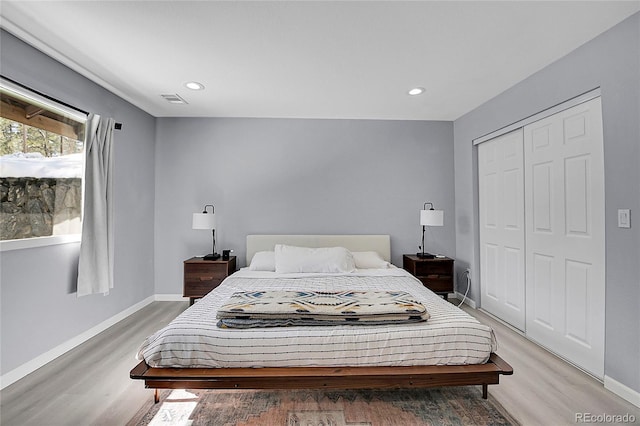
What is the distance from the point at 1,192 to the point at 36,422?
1.44 metres

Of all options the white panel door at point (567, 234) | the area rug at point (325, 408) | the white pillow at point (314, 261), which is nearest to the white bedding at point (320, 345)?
the area rug at point (325, 408)

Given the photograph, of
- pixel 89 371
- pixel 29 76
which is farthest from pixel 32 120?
pixel 89 371

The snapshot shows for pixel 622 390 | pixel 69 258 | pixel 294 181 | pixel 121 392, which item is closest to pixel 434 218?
pixel 294 181

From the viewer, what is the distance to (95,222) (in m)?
2.92

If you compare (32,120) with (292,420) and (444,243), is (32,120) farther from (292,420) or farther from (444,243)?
(444,243)

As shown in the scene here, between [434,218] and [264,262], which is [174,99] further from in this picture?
[434,218]

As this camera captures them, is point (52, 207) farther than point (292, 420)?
Yes

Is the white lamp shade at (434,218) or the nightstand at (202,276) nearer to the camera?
the nightstand at (202,276)

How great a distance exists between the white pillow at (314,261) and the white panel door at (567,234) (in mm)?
1752

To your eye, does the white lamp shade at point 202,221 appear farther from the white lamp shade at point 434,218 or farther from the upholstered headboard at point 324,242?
the white lamp shade at point 434,218

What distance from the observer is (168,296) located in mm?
4195

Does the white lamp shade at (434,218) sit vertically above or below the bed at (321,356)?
above

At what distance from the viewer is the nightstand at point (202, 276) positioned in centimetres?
372

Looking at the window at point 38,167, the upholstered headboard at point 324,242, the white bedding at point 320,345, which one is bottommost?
the white bedding at point 320,345
